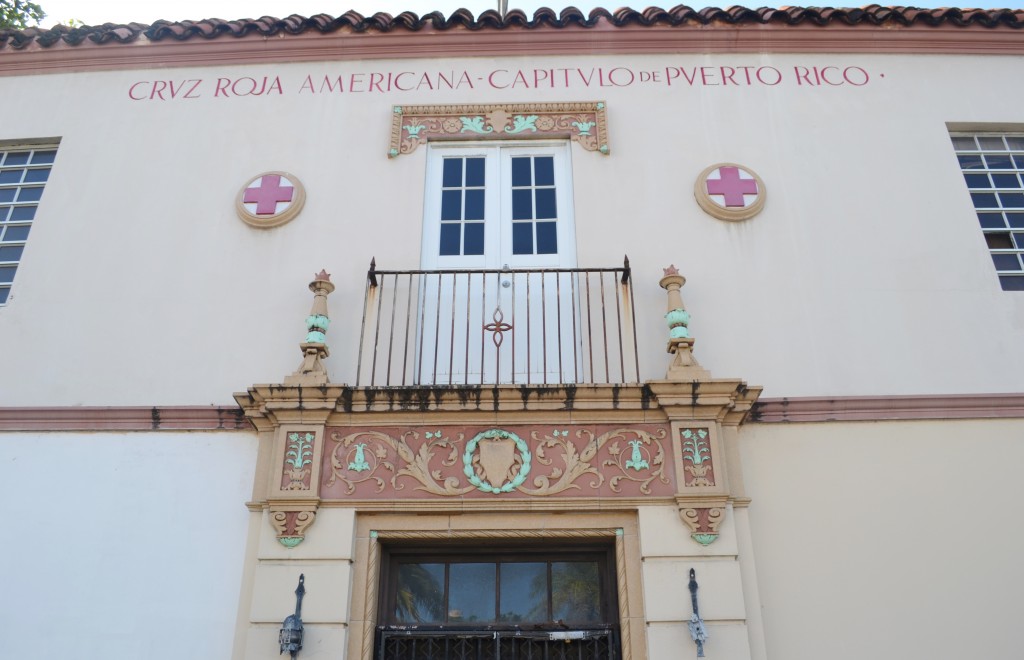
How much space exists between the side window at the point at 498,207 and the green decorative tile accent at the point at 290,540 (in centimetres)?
224

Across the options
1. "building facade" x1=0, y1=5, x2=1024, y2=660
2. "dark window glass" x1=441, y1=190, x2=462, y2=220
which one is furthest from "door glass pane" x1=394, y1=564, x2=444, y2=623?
"dark window glass" x1=441, y1=190, x2=462, y2=220

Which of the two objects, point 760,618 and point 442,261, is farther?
point 442,261

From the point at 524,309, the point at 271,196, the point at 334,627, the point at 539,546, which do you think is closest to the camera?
the point at 334,627

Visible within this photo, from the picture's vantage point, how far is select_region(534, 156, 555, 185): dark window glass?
682cm

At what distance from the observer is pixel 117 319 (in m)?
6.27

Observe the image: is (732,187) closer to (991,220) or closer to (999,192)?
(991,220)

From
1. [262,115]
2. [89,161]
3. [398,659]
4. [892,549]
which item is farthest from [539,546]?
[89,161]

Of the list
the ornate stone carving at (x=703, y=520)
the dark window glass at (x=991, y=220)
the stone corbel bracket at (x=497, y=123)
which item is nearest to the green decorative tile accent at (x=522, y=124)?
the stone corbel bracket at (x=497, y=123)

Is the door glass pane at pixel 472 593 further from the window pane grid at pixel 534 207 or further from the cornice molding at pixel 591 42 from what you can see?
the cornice molding at pixel 591 42

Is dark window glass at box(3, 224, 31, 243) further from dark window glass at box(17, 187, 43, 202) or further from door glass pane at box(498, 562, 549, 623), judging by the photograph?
door glass pane at box(498, 562, 549, 623)

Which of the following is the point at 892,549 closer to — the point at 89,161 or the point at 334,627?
the point at 334,627

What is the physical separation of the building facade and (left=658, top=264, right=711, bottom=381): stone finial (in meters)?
0.03

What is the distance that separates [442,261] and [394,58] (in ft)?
6.93

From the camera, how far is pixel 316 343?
572 cm
